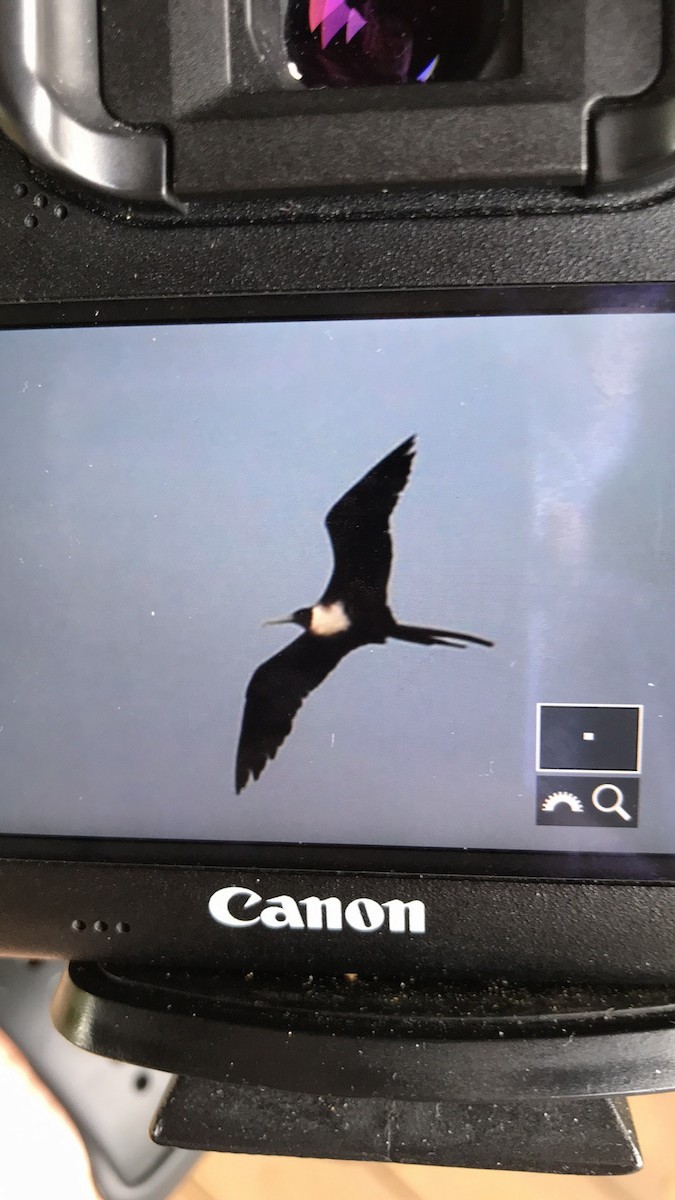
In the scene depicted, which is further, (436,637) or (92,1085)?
(92,1085)

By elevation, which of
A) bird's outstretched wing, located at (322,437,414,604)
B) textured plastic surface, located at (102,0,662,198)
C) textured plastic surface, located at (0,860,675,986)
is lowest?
textured plastic surface, located at (0,860,675,986)

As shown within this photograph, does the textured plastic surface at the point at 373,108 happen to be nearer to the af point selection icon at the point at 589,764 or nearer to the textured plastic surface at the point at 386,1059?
the af point selection icon at the point at 589,764

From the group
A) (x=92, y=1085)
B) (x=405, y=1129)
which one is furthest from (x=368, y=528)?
(x=92, y=1085)

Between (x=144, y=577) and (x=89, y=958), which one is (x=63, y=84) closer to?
(x=144, y=577)

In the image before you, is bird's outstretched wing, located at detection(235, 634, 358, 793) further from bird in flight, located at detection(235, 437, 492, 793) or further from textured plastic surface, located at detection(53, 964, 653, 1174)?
textured plastic surface, located at detection(53, 964, 653, 1174)

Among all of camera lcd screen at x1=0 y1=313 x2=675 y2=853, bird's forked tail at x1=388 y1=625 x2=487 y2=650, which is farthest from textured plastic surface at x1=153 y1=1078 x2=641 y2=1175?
bird's forked tail at x1=388 y1=625 x2=487 y2=650

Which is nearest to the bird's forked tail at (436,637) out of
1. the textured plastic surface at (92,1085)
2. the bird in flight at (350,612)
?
the bird in flight at (350,612)

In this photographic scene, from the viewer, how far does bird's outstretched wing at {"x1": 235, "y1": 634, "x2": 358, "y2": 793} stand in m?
0.62

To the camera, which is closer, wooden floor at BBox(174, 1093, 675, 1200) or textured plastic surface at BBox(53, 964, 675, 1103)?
textured plastic surface at BBox(53, 964, 675, 1103)

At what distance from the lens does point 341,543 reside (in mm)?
620

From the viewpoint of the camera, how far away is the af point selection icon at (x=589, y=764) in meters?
0.62

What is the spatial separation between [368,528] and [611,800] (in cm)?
25

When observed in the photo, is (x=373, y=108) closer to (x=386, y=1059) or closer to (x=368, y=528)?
(x=368, y=528)

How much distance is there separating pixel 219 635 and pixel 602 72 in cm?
42
